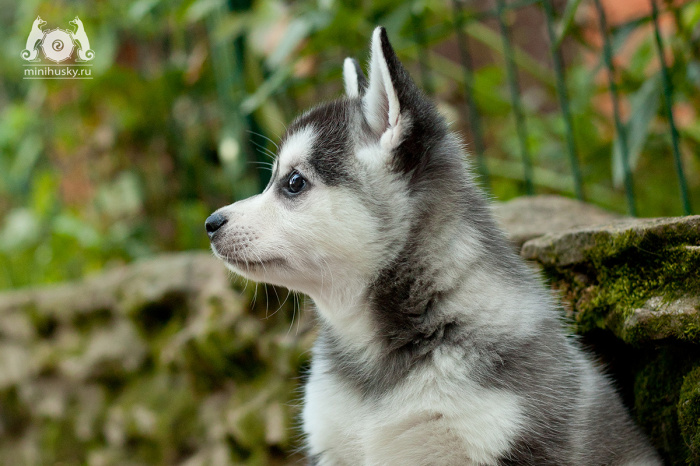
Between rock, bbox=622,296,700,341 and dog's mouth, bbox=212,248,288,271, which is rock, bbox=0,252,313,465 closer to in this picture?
dog's mouth, bbox=212,248,288,271

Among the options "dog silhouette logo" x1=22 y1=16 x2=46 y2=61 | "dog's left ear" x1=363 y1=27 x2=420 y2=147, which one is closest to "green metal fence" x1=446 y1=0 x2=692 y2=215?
"dog's left ear" x1=363 y1=27 x2=420 y2=147

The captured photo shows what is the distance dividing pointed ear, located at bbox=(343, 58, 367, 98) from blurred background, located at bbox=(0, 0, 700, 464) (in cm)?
91

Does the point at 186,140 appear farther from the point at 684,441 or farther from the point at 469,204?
the point at 684,441

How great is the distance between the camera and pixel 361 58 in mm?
4422

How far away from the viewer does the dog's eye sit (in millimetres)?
2375

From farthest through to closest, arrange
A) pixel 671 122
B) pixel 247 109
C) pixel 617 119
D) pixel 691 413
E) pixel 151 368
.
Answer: pixel 151 368, pixel 247 109, pixel 617 119, pixel 671 122, pixel 691 413

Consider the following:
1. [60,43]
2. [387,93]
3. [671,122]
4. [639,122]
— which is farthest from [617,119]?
[60,43]

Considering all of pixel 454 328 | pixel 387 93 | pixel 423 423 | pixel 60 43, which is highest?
pixel 60 43

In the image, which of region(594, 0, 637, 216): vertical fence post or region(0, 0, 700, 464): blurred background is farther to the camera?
region(0, 0, 700, 464): blurred background

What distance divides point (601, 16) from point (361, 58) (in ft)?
5.67

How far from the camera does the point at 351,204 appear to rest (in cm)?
227

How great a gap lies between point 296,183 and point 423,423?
3.06ft

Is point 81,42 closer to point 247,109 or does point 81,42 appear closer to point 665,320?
point 247,109

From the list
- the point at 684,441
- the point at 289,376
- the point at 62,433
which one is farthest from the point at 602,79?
the point at 62,433
